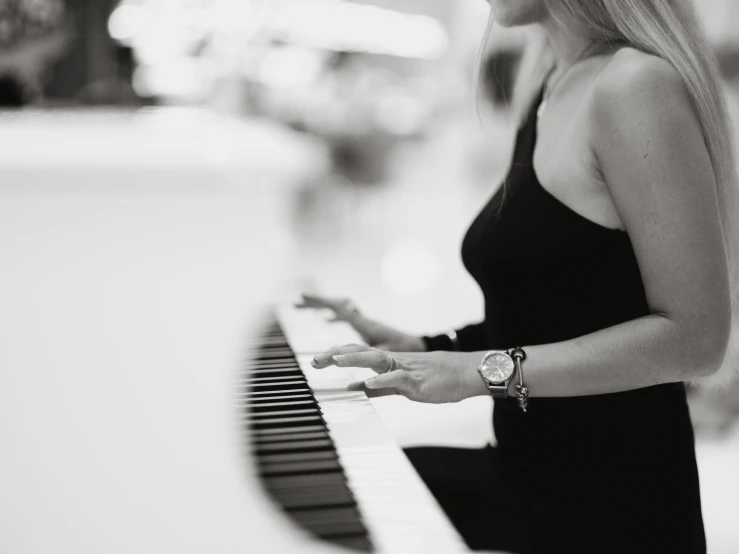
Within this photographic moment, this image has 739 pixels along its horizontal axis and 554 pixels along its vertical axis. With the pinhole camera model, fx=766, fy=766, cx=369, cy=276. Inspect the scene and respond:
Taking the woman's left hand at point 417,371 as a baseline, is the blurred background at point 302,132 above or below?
above

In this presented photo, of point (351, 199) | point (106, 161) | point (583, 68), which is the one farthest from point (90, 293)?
point (351, 199)

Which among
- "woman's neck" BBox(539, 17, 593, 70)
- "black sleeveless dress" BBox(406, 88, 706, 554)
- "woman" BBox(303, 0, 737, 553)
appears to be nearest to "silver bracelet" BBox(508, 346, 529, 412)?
"woman" BBox(303, 0, 737, 553)

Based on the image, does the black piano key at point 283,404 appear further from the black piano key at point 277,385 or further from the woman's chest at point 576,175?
the woman's chest at point 576,175

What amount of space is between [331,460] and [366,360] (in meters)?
0.19

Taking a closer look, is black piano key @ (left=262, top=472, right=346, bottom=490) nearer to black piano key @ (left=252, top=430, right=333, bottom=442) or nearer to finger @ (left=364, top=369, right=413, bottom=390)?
black piano key @ (left=252, top=430, right=333, bottom=442)

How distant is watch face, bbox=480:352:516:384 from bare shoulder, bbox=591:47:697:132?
0.29 metres

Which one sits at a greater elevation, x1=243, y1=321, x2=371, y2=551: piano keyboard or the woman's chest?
the woman's chest

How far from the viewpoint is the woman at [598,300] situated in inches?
32.9

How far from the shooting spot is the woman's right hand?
118cm

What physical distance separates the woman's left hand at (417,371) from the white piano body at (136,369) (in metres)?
0.13

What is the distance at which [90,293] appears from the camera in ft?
1.52

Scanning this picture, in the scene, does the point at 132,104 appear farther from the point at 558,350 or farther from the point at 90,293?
the point at 90,293

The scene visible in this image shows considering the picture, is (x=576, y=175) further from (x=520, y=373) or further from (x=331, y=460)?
(x=331, y=460)

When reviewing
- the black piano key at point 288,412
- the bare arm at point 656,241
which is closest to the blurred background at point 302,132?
the black piano key at point 288,412
